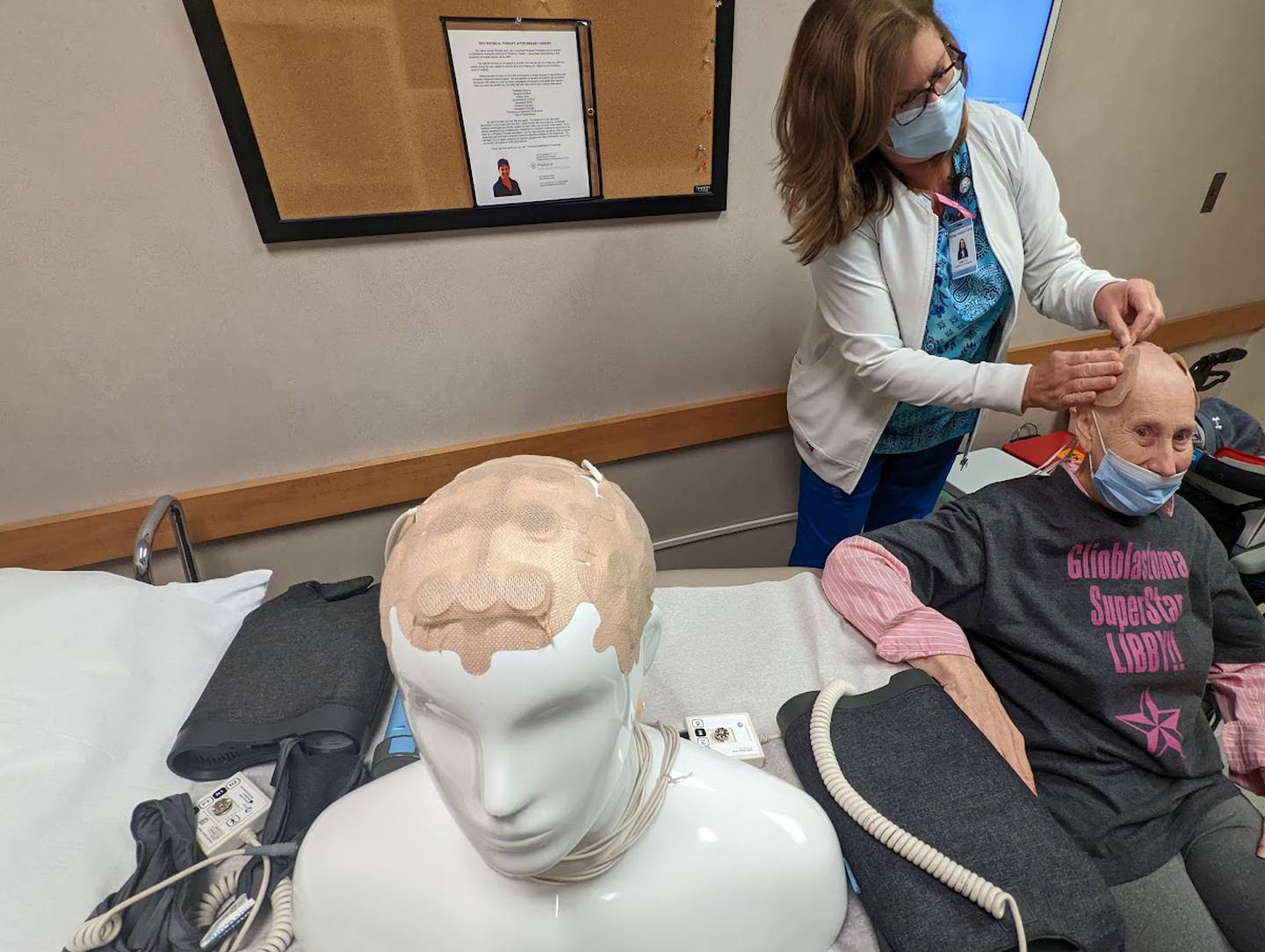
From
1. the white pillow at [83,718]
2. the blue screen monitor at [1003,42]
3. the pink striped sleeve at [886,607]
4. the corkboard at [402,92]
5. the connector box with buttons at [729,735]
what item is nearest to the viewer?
the white pillow at [83,718]

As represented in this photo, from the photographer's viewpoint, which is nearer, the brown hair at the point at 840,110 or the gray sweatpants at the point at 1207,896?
the gray sweatpants at the point at 1207,896

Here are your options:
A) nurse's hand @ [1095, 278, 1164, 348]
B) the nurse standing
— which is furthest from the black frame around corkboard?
nurse's hand @ [1095, 278, 1164, 348]

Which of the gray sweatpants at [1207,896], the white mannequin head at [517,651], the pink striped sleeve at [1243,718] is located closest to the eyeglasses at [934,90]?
the white mannequin head at [517,651]

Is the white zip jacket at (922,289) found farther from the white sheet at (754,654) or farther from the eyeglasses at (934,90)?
the white sheet at (754,654)

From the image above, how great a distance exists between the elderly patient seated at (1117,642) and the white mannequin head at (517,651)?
0.69m

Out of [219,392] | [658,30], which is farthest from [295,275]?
[658,30]

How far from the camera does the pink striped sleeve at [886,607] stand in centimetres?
101

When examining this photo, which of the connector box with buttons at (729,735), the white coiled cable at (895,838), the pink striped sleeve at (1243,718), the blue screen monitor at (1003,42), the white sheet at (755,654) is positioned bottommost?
the pink striped sleeve at (1243,718)

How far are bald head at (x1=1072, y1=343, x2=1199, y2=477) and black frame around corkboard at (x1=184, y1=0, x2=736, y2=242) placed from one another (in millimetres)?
972

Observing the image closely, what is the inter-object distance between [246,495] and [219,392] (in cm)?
25

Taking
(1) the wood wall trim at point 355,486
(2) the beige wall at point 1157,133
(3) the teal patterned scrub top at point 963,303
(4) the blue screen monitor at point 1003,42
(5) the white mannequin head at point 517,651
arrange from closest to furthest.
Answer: (5) the white mannequin head at point 517,651 < (3) the teal patterned scrub top at point 963,303 < (1) the wood wall trim at point 355,486 < (4) the blue screen monitor at point 1003,42 < (2) the beige wall at point 1157,133

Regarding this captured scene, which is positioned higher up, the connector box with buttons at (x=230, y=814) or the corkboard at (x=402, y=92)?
the corkboard at (x=402, y=92)

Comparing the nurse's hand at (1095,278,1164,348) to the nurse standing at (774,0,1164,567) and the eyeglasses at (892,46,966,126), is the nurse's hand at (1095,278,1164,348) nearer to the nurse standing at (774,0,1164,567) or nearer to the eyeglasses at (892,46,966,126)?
the nurse standing at (774,0,1164,567)

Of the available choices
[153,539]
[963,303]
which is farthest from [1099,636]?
[153,539]
